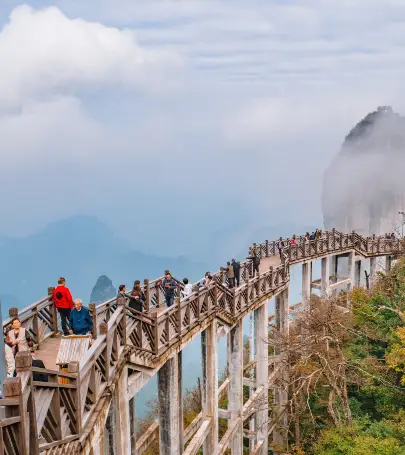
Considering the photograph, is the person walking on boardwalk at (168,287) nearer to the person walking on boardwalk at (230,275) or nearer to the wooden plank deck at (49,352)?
the wooden plank deck at (49,352)

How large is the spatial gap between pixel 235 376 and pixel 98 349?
12.1m

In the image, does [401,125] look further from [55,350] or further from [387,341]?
[55,350]

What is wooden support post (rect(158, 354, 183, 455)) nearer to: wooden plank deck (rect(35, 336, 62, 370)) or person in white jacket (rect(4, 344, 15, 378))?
wooden plank deck (rect(35, 336, 62, 370))

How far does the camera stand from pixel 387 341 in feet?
67.2

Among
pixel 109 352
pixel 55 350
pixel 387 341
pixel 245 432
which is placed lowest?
pixel 245 432

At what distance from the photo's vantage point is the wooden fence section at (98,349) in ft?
14.0

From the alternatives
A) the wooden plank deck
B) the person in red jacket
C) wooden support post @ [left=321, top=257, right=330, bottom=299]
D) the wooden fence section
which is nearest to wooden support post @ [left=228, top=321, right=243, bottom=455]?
the wooden fence section

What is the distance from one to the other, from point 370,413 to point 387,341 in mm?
3150

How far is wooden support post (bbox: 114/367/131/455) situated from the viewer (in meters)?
8.62

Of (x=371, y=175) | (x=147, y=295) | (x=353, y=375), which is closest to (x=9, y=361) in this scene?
(x=147, y=295)

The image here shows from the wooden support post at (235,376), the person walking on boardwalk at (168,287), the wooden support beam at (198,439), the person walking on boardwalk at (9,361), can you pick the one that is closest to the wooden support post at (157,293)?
the person walking on boardwalk at (168,287)

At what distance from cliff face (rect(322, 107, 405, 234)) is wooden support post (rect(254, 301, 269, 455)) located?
47.0m

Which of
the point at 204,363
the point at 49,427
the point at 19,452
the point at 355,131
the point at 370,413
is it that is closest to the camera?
the point at 19,452

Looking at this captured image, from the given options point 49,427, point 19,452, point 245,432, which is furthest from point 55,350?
point 245,432
